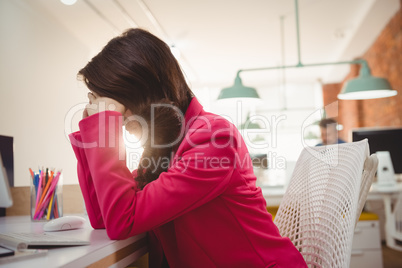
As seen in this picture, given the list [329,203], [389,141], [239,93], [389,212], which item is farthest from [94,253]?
[389,141]

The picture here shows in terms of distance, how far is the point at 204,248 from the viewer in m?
0.85

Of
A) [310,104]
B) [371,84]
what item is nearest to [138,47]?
[371,84]

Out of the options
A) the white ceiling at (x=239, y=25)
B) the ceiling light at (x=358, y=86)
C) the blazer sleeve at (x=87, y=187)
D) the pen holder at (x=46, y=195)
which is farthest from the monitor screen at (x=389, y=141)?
the blazer sleeve at (x=87, y=187)

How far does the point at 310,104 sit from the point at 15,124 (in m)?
6.54

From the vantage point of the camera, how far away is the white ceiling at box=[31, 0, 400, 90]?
A: 151 inches

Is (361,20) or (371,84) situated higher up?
(361,20)

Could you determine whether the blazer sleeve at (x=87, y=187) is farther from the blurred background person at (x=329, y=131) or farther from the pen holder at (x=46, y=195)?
the blurred background person at (x=329, y=131)

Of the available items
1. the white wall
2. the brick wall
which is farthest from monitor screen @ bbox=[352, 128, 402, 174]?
the white wall

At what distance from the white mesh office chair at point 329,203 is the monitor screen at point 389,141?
2.82 m

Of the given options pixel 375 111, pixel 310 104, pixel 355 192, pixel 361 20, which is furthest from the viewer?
pixel 310 104

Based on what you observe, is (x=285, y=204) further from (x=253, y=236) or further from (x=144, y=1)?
(x=144, y=1)

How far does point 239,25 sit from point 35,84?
8.38ft

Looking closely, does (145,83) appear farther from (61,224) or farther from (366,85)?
(366,85)

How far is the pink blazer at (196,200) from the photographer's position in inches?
31.0
